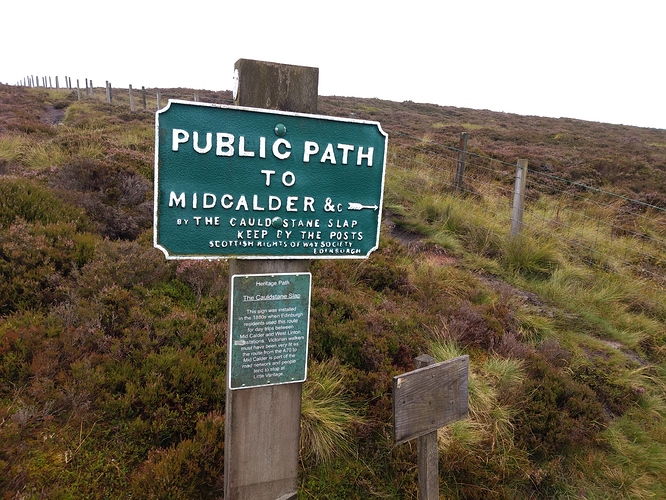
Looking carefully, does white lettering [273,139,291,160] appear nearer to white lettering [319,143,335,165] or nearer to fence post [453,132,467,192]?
white lettering [319,143,335,165]

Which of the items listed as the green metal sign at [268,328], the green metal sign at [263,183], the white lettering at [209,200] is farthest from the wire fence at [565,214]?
the white lettering at [209,200]

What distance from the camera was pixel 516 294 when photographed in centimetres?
587

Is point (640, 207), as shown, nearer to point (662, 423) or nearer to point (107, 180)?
point (662, 423)

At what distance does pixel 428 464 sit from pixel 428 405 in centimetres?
39

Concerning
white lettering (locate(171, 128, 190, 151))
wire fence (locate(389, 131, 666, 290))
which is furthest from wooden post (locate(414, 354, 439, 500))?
wire fence (locate(389, 131, 666, 290))

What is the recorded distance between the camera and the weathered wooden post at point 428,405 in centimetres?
226

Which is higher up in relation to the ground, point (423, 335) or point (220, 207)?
point (220, 207)

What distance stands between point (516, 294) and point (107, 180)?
6074mm

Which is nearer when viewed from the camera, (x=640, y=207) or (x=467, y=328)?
(x=467, y=328)

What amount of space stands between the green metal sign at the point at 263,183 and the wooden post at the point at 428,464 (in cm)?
93

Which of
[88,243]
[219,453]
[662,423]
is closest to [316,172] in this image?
[219,453]

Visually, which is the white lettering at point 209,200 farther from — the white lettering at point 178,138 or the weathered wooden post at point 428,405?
the weathered wooden post at point 428,405

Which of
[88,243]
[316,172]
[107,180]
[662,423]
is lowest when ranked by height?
[662,423]

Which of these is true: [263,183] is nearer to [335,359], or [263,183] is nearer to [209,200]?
[209,200]
